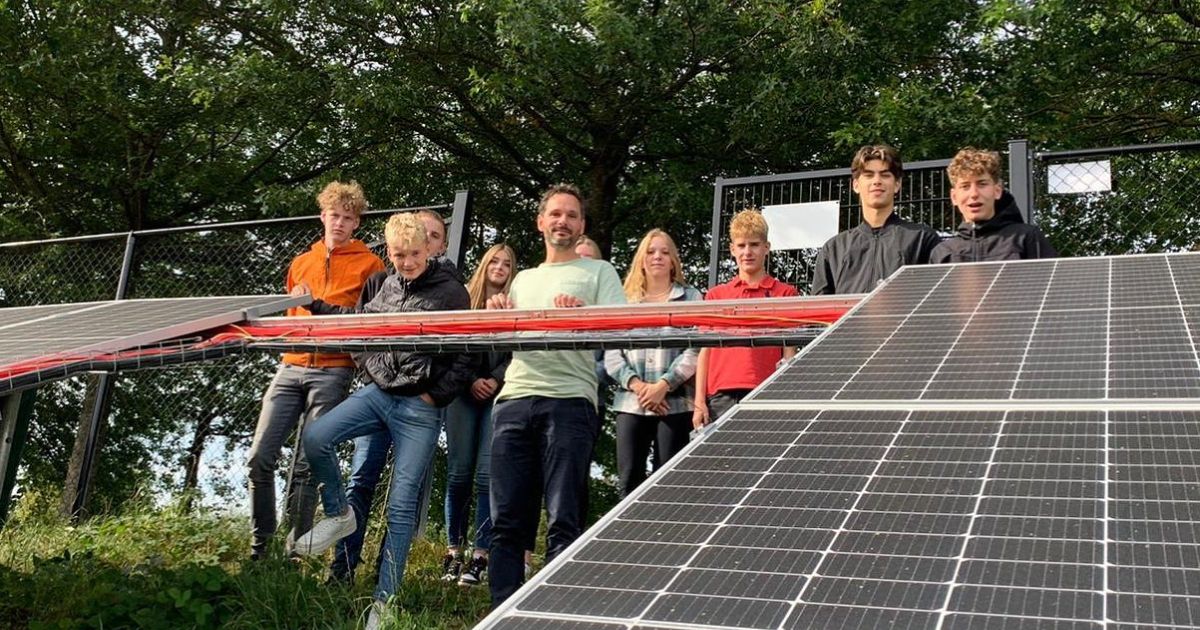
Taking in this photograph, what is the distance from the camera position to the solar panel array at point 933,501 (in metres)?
1.64

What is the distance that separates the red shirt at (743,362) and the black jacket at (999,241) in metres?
1.01

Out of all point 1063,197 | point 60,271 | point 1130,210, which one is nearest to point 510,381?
point 1063,197

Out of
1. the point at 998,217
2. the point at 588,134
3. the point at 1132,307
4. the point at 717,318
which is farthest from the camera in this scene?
the point at 588,134

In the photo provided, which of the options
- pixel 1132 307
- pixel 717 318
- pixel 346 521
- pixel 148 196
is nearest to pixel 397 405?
pixel 346 521

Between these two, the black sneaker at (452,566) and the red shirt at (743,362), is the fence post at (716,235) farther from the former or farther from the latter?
the black sneaker at (452,566)

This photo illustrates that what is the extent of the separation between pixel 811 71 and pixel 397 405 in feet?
26.6

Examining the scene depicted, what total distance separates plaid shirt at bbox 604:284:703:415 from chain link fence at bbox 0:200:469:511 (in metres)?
1.79

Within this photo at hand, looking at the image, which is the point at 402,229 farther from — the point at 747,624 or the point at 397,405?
the point at 747,624

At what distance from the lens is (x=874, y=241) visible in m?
5.52

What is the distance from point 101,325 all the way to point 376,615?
6.27ft

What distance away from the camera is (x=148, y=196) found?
15.4 metres

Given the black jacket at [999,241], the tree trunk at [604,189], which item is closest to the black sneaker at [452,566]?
the black jacket at [999,241]

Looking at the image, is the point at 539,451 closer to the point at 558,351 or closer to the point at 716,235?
the point at 558,351

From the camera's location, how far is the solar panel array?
1641mm
